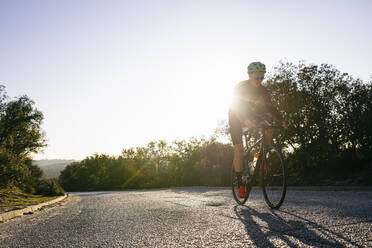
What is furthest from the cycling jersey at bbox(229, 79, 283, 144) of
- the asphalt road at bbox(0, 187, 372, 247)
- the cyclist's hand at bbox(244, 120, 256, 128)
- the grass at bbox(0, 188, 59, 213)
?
the grass at bbox(0, 188, 59, 213)

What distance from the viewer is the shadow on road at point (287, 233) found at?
2.58 metres

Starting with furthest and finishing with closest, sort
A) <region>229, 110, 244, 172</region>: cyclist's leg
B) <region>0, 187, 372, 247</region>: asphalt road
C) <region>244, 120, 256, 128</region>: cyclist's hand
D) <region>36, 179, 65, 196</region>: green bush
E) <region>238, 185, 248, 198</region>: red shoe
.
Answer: <region>36, 179, 65, 196</region>: green bush → <region>238, 185, 248, 198</region>: red shoe → <region>229, 110, 244, 172</region>: cyclist's leg → <region>244, 120, 256, 128</region>: cyclist's hand → <region>0, 187, 372, 247</region>: asphalt road

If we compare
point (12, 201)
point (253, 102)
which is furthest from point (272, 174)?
point (12, 201)

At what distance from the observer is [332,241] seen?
257 cm

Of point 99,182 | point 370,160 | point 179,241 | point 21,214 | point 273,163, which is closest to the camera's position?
point 179,241

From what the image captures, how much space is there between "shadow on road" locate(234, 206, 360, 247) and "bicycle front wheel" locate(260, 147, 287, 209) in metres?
0.94

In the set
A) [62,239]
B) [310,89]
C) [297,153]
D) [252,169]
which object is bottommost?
[62,239]

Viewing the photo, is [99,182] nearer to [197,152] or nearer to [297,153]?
[197,152]

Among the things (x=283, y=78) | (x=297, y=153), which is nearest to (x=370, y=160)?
(x=297, y=153)

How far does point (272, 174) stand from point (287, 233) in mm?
2255

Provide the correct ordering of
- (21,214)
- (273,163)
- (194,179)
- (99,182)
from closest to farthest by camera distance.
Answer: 1. (273,163)
2. (21,214)
3. (194,179)
4. (99,182)

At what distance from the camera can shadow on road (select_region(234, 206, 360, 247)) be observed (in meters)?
2.58

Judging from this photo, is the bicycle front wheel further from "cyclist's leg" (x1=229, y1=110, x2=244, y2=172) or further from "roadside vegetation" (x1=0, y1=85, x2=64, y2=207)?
"roadside vegetation" (x1=0, y1=85, x2=64, y2=207)

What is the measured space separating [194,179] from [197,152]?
4.60 metres
